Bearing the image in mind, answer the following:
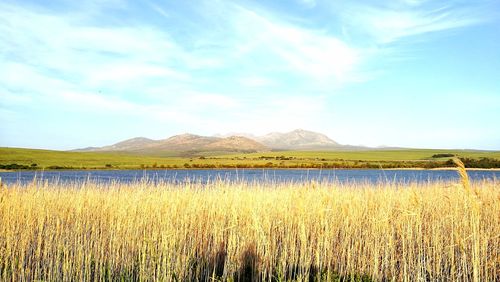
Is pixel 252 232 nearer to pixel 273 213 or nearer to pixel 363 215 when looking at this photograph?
pixel 273 213

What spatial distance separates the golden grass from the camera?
5.32 m

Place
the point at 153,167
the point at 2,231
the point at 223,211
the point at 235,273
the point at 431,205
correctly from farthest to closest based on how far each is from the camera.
→ the point at 153,167 < the point at 431,205 < the point at 223,211 < the point at 2,231 < the point at 235,273

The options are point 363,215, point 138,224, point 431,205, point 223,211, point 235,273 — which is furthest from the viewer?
point 431,205

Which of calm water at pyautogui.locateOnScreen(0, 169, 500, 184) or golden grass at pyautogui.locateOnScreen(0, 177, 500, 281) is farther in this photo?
calm water at pyautogui.locateOnScreen(0, 169, 500, 184)

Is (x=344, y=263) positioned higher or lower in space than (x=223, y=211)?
lower

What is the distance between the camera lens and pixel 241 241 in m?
6.08

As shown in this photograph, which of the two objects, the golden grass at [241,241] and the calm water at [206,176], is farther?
the calm water at [206,176]

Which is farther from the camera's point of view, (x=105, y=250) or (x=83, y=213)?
(x=83, y=213)

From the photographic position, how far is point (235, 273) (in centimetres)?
570

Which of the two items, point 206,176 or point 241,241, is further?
point 206,176

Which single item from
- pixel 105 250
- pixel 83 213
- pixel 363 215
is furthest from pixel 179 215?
pixel 363 215

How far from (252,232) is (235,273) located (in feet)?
2.97

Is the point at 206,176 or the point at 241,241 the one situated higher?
the point at 241,241

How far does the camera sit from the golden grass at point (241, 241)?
5.32 metres
